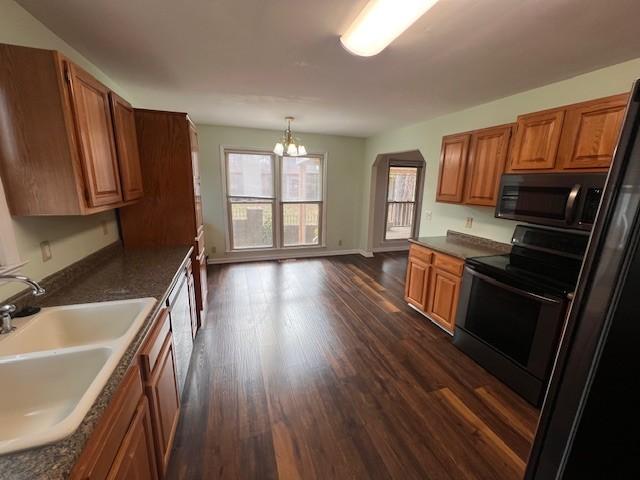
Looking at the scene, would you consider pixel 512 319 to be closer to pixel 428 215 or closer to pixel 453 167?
pixel 453 167

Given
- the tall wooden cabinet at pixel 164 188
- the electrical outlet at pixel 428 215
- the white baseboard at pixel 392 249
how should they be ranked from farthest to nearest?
the white baseboard at pixel 392 249
the electrical outlet at pixel 428 215
the tall wooden cabinet at pixel 164 188

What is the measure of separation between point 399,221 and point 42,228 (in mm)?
5914

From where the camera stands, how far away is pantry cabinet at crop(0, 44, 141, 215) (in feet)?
4.03

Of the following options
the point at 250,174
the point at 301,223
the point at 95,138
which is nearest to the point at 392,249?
the point at 301,223

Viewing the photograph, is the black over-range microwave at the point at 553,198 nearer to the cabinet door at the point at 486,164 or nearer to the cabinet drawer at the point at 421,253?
the cabinet door at the point at 486,164

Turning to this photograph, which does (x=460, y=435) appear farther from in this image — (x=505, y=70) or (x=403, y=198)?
(x=403, y=198)

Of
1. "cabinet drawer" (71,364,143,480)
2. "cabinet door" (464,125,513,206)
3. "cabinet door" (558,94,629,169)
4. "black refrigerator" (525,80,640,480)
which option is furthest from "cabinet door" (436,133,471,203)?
"cabinet drawer" (71,364,143,480)

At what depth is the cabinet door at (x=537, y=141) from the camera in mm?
1963

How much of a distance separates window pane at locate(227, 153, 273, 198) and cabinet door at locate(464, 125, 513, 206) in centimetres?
341

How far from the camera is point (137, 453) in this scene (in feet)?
3.31

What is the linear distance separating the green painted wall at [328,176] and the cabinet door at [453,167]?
8.46 ft

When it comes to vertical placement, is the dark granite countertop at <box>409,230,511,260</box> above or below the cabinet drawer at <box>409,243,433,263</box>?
above

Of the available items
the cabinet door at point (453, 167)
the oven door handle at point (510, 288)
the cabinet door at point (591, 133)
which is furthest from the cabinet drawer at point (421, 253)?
the cabinet door at point (591, 133)

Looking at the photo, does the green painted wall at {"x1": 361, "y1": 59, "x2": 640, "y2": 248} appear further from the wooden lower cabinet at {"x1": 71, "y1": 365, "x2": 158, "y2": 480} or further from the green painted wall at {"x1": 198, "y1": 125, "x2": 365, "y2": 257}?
the wooden lower cabinet at {"x1": 71, "y1": 365, "x2": 158, "y2": 480}
